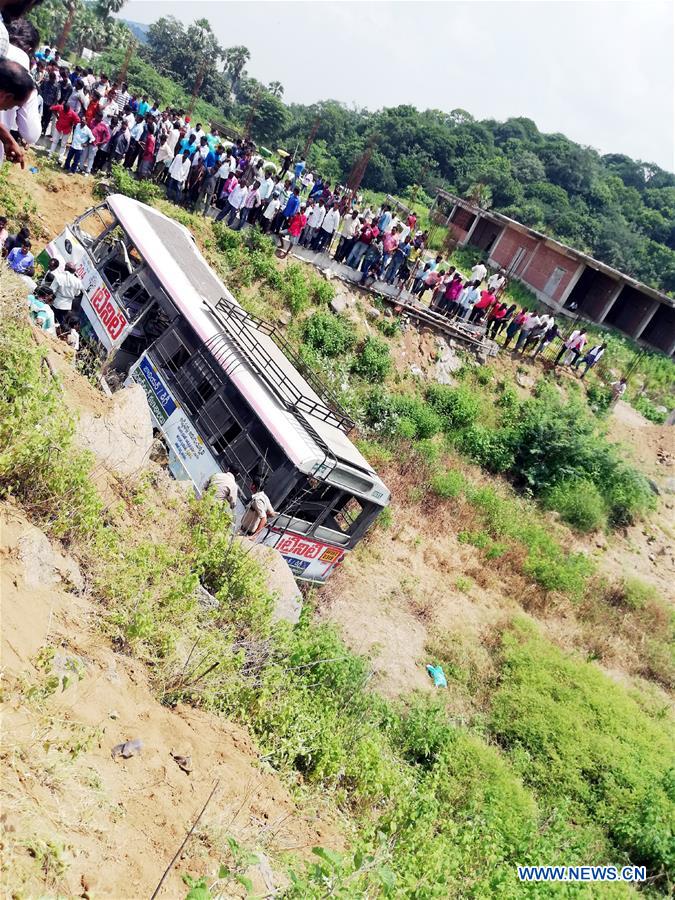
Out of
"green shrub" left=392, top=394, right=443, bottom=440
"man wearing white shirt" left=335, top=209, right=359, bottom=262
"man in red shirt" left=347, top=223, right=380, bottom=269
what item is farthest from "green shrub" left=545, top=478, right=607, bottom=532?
"man wearing white shirt" left=335, top=209, right=359, bottom=262

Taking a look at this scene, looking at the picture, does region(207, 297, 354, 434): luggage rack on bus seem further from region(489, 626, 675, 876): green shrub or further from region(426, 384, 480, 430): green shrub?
region(426, 384, 480, 430): green shrub

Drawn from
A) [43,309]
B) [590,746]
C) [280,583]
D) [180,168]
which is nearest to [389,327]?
[180,168]

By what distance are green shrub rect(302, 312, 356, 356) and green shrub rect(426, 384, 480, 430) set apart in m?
2.88

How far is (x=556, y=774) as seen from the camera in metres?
10.2

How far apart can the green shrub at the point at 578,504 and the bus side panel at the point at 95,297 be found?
41.2 feet

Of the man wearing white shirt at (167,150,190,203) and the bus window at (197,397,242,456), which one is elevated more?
the man wearing white shirt at (167,150,190,203)

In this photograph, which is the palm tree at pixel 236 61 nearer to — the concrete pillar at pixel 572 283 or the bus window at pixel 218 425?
the concrete pillar at pixel 572 283

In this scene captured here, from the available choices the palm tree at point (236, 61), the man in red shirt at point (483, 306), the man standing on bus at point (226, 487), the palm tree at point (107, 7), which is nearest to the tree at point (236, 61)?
the palm tree at point (236, 61)

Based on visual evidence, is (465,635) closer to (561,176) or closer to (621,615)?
(621,615)

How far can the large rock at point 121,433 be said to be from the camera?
721 cm

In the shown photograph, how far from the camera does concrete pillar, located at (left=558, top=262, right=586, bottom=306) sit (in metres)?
30.2

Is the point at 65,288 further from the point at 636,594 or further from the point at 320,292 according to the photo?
the point at 636,594

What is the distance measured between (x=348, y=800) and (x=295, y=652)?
149 cm

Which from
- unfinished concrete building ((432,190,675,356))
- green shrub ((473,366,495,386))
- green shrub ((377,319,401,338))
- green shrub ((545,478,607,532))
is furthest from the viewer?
unfinished concrete building ((432,190,675,356))
